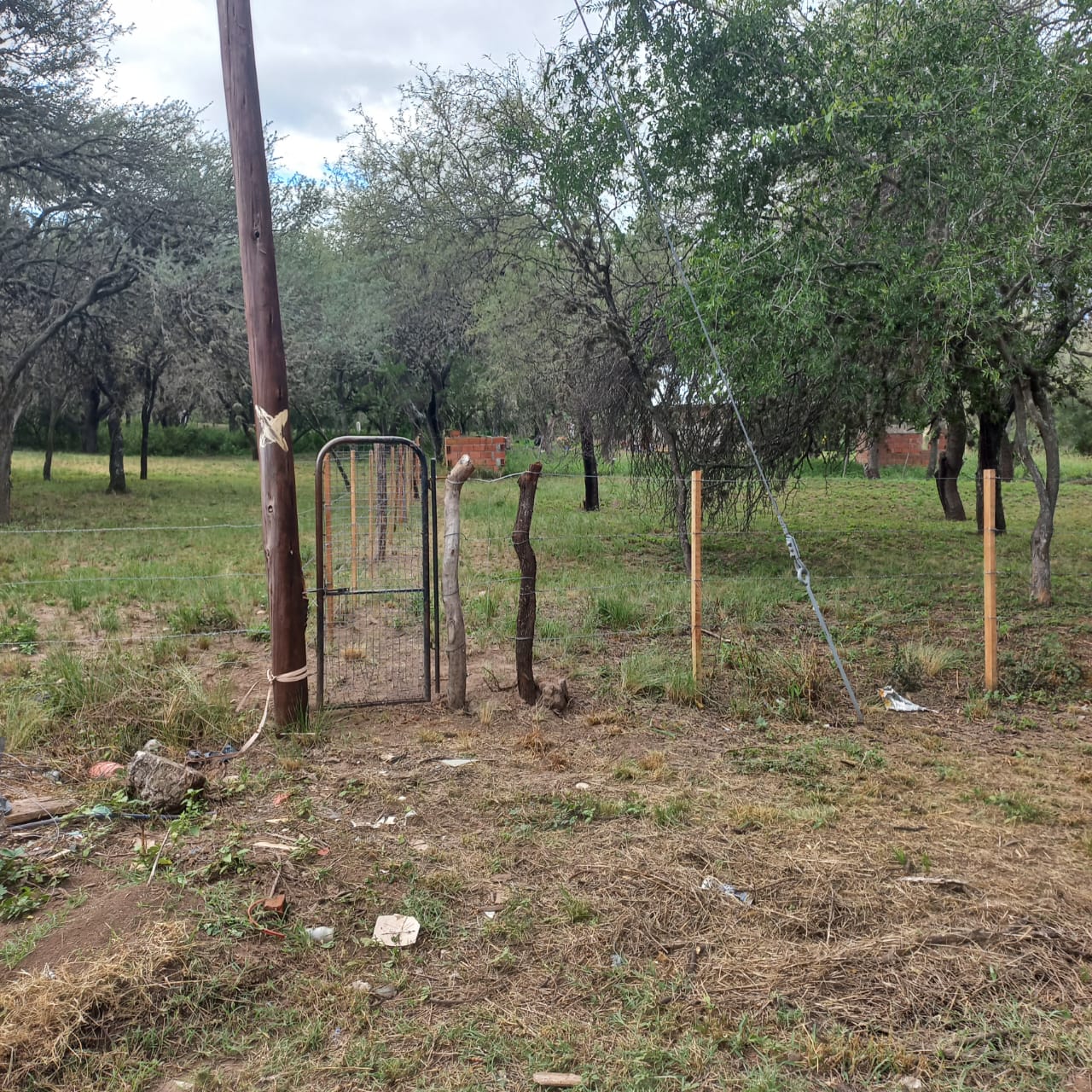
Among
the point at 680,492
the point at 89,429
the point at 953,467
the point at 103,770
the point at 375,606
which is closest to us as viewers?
the point at 103,770

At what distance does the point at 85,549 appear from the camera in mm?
13250

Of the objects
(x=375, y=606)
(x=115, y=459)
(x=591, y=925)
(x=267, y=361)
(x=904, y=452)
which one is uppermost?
(x=267, y=361)

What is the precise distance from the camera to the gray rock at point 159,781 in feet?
15.1

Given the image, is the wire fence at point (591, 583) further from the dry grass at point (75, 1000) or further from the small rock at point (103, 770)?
the dry grass at point (75, 1000)

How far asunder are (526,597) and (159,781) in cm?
271

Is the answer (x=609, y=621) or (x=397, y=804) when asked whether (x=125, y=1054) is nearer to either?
(x=397, y=804)

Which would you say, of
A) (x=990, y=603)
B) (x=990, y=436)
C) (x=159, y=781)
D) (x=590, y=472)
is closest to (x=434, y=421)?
(x=590, y=472)

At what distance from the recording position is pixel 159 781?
4.61 metres

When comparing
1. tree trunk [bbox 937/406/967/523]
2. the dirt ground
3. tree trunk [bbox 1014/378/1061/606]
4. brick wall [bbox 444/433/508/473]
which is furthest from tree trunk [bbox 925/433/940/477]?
the dirt ground

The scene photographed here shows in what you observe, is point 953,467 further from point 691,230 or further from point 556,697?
point 556,697

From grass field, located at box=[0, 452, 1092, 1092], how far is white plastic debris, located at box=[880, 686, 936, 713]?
15cm

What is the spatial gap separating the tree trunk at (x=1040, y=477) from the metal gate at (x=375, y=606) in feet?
20.9

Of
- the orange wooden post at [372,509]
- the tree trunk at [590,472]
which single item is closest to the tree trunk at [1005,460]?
the tree trunk at [590,472]

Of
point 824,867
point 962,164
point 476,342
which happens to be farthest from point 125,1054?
point 476,342
